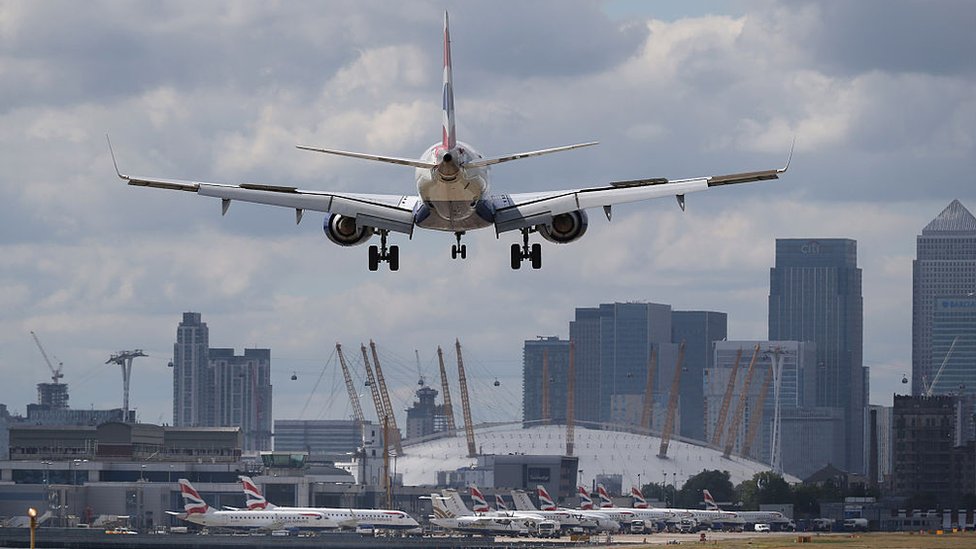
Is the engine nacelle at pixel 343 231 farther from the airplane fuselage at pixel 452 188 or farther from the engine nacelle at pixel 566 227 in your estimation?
the engine nacelle at pixel 566 227

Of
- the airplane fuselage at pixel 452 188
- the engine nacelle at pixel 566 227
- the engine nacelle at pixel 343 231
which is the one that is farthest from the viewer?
the engine nacelle at pixel 566 227

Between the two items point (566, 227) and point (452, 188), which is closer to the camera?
point (452, 188)

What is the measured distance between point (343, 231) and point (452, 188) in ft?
34.9

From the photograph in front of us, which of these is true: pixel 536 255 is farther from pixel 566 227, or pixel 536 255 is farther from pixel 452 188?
pixel 452 188

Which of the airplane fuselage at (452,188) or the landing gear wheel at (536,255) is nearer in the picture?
the airplane fuselage at (452,188)

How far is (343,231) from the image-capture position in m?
113

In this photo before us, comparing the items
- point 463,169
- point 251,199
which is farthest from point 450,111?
point 251,199

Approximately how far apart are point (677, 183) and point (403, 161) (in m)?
17.0

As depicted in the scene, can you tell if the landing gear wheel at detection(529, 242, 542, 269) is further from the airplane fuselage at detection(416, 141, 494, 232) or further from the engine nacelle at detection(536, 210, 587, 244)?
the airplane fuselage at detection(416, 141, 494, 232)

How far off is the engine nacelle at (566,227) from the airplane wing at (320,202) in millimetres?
9519

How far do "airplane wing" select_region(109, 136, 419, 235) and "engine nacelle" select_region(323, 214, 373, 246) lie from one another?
4070 mm

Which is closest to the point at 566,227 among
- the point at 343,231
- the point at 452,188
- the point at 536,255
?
the point at 536,255

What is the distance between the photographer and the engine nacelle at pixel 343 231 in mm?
112750

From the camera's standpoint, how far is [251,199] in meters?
109
